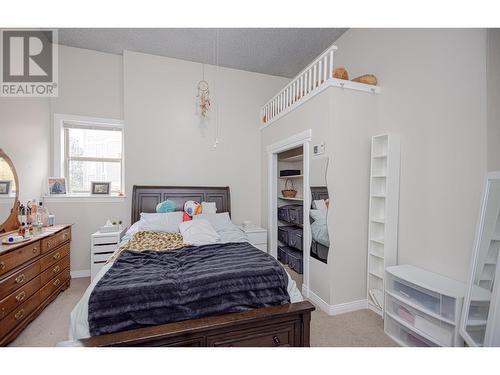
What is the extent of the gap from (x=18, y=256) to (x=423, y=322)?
3.27 metres

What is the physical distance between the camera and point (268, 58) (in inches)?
139

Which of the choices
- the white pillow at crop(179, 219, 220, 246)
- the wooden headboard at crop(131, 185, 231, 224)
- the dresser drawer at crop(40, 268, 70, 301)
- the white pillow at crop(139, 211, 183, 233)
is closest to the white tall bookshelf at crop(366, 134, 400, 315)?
the white pillow at crop(179, 219, 220, 246)

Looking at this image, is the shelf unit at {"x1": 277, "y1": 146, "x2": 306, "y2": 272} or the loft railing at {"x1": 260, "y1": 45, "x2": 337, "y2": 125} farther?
the shelf unit at {"x1": 277, "y1": 146, "x2": 306, "y2": 272}

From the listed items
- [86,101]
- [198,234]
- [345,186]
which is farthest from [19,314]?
[345,186]

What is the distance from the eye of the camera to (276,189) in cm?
367

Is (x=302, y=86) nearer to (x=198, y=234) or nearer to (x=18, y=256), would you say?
(x=198, y=234)

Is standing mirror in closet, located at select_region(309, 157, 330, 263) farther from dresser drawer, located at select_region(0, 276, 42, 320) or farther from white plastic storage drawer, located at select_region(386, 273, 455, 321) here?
dresser drawer, located at select_region(0, 276, 42, 320)

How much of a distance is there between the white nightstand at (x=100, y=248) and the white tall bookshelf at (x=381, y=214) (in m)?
3.11

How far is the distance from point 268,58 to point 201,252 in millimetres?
3126

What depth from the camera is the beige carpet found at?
1813 mm

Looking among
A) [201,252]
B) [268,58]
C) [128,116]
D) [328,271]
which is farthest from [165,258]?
[268,58]

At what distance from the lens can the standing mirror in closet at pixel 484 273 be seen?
4.24 ft

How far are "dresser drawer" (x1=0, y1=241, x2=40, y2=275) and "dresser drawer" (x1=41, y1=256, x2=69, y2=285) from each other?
31cm
